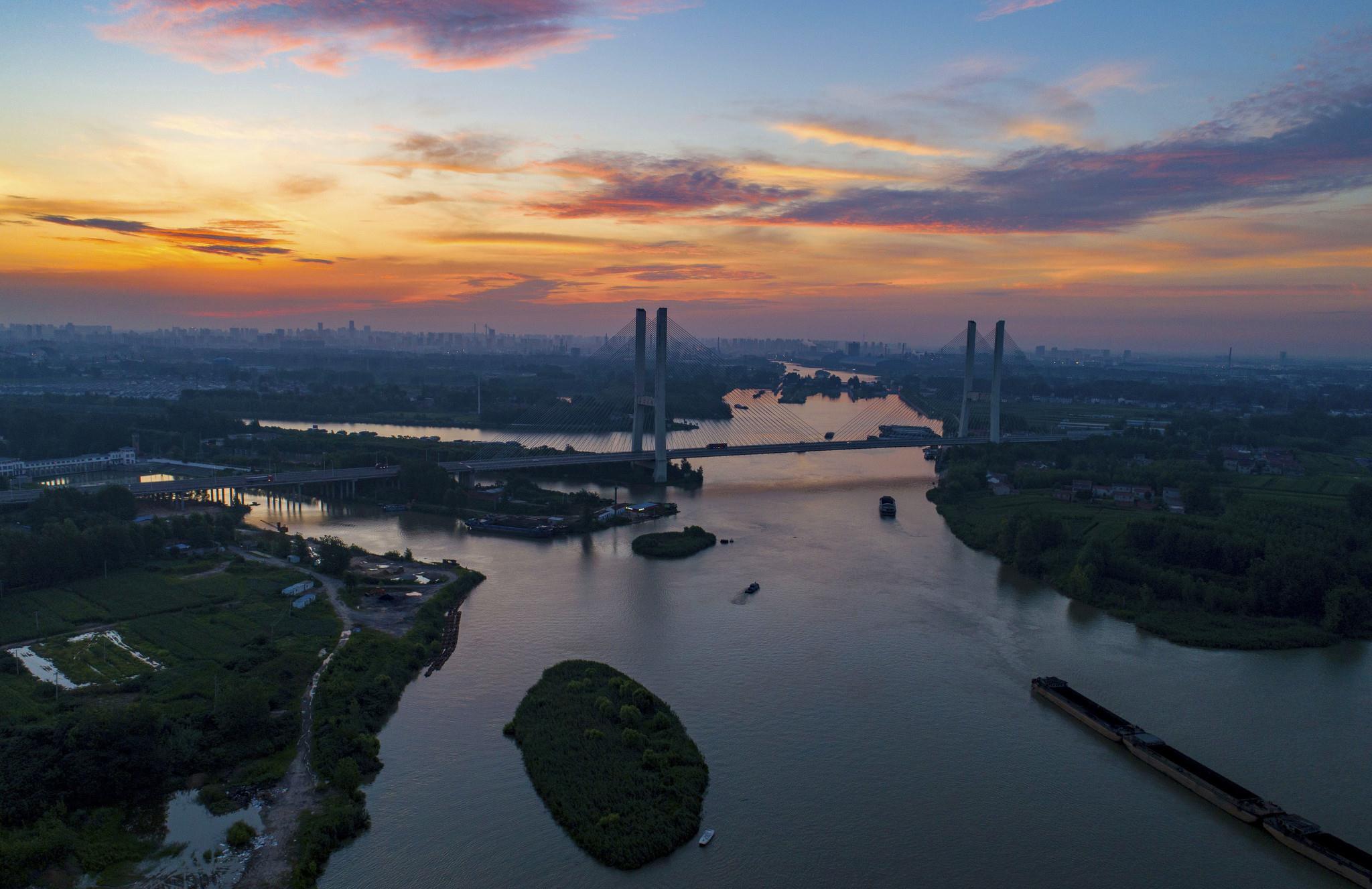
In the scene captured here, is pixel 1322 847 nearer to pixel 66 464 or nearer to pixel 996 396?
pixel 996 396

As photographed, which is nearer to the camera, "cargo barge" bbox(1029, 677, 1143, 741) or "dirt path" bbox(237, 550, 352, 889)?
"dirt path" bbox(237, 550, 352, 889)

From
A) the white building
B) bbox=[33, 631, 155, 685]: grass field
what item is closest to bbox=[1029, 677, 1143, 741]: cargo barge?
bbox=[33, 631, 155, 685]: grass field

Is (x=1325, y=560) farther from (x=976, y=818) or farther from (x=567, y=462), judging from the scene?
(x=567, y=462)

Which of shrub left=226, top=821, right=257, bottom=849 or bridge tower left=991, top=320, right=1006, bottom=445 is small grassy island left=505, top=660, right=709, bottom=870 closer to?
shrub left=226, top=821, right=257, bottom=849

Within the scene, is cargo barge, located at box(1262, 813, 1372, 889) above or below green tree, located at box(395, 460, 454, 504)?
below

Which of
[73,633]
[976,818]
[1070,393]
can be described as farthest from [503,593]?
[1070,393]

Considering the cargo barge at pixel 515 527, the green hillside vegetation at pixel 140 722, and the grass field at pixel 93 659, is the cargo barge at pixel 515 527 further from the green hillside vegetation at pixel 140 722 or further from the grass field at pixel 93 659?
the grass field at pixel 93 659
